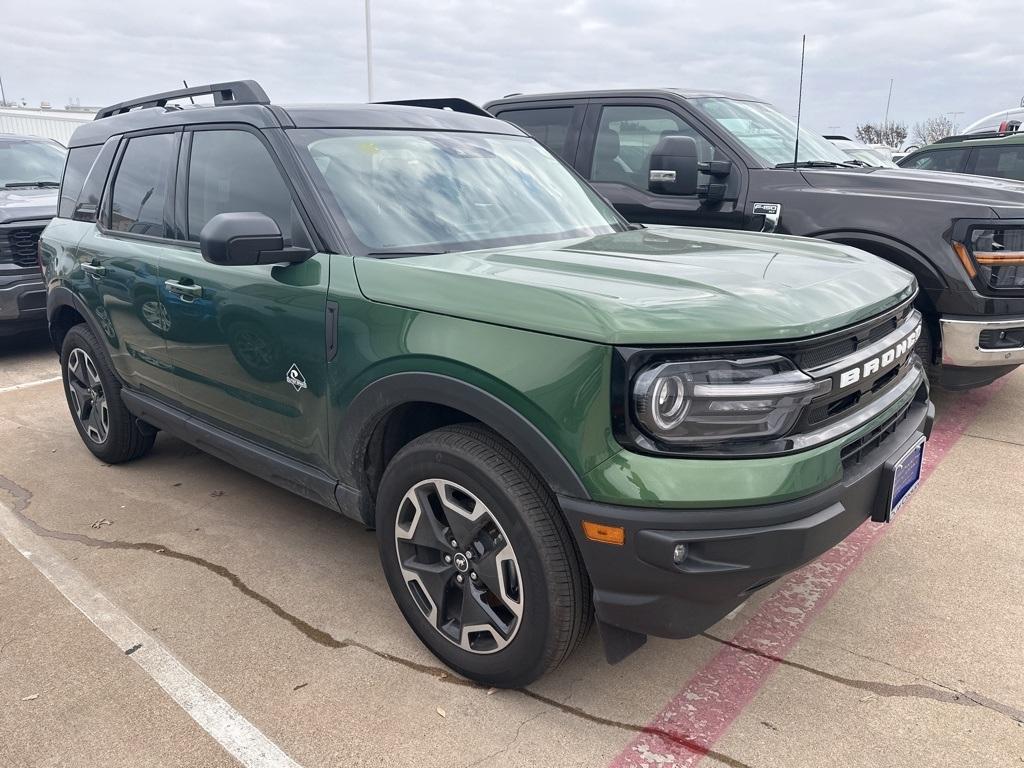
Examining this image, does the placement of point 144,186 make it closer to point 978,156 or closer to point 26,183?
point 26,183

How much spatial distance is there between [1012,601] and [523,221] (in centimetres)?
232

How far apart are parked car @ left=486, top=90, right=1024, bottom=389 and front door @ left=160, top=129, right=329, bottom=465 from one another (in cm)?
254

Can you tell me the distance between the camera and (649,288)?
2.20 meters

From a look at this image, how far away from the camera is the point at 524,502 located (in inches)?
85.4

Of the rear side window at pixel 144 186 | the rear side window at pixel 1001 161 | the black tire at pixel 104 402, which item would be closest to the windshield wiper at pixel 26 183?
the black tire at pixel 104 402

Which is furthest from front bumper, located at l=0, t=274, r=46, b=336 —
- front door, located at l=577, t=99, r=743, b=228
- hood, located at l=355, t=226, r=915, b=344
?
hood, located at l=355, t=226, r=915, b=344

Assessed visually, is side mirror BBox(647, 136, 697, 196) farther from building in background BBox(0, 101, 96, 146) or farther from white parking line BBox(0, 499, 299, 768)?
building in background BBox(0, 101, 96, 146)

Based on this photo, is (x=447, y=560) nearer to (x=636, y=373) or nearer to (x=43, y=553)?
(x=636, y=373)

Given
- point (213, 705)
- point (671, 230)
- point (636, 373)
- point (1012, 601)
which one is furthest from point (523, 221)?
point (1012, 601)

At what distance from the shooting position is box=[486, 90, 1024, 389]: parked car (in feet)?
14.1

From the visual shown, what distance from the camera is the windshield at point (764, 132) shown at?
17.1ft

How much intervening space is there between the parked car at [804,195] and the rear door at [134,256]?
8.98 feet

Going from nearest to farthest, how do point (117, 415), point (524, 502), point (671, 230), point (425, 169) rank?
point (524, 502), point (425, 169), point (671, 230), point (117, 415)

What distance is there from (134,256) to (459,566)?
2.34m
